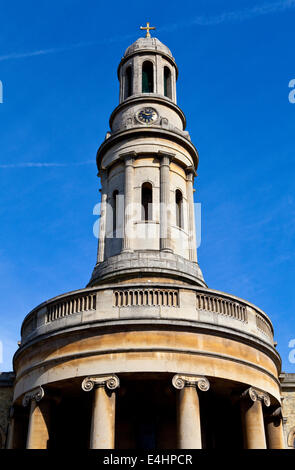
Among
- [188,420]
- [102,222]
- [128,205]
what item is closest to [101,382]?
[188,420]

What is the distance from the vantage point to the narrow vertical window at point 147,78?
36219mm

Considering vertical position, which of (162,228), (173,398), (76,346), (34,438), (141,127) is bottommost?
(34,438)

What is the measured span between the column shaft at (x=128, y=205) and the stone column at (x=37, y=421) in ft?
30.2

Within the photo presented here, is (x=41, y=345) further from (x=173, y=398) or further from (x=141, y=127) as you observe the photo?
(x=141, y=127)

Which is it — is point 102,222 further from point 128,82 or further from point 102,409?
point 102,409

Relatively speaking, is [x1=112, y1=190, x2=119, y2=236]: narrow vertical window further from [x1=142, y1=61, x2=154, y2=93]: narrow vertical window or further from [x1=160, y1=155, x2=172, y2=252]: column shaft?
[x1=142, y1=61, x2=154, y2=93]: narrow vertical window

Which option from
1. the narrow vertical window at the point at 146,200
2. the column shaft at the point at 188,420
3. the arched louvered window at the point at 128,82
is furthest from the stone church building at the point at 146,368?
the arched louvered window at the point at 128,82

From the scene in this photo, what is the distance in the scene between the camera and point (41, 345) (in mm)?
22734

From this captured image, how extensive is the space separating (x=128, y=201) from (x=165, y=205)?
72.3 inches

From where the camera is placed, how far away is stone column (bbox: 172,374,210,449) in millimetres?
19984

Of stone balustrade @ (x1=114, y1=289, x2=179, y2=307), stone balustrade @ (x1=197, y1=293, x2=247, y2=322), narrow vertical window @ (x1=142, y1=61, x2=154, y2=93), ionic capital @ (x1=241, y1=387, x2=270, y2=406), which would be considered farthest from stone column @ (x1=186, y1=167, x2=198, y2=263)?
ionic capital @ (x1=241, y1=387, x2=270, y2=406)

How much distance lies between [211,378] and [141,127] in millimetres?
15454
